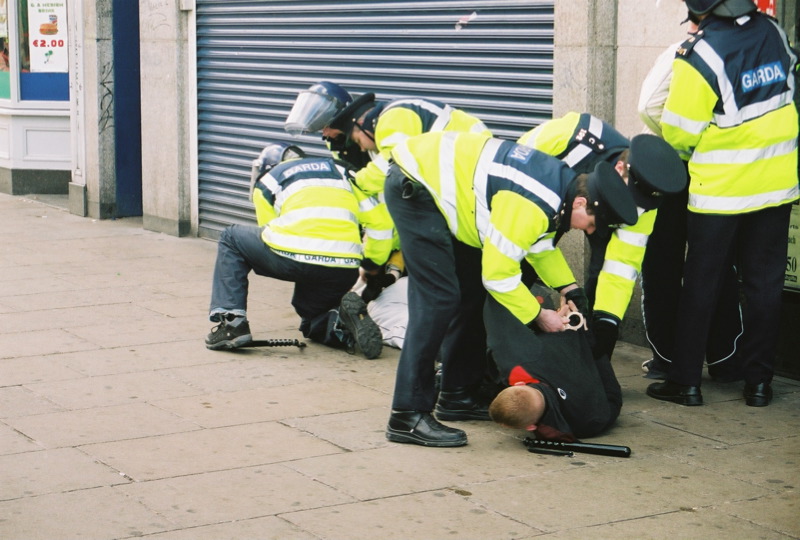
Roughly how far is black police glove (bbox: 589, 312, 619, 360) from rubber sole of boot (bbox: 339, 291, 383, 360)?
5.40ft

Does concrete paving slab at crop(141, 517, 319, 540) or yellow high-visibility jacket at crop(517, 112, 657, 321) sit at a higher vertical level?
yellow high-visibility jacket at crop(517, 112, 657, 321)

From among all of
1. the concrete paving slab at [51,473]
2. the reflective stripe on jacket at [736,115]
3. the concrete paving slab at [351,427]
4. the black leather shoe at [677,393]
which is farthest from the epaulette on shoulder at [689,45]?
the concrete paving slab at [51,473]

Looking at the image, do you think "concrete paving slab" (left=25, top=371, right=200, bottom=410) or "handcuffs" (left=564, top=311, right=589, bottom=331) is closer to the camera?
"handcuffs" (left=564, top=311, right=589, bottom=331)

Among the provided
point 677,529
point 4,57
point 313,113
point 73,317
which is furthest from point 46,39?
point 677,529

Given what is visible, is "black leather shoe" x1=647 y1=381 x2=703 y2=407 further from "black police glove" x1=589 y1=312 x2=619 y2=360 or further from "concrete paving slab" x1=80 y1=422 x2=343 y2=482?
"concrete paving slab" x1=80 y1=422 x2=343 y2=482

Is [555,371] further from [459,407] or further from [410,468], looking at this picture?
[410,468]

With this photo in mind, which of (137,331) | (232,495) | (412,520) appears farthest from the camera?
(137,331)

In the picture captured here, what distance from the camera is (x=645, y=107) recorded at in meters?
6.10

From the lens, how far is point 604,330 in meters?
5.49

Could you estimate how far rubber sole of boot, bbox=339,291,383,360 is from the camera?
6.89 meters

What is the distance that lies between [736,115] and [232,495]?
292 centimetres

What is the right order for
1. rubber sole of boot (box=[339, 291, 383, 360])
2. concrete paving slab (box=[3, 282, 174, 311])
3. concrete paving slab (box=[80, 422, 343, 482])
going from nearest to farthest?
concrete paving slab (box=[80, 422, 343, 482])
rubber sole of boot (box=[339, 291, 383, 360])
concrete paving slab (box=[3, 282, 174, 311])

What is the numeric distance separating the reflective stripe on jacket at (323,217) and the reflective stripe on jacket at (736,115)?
6.03ft

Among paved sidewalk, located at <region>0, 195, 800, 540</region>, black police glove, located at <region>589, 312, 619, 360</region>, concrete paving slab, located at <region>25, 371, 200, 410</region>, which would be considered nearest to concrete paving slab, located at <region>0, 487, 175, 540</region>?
paved sidewalk, located at <region>0, 195, 800, 540</region>
